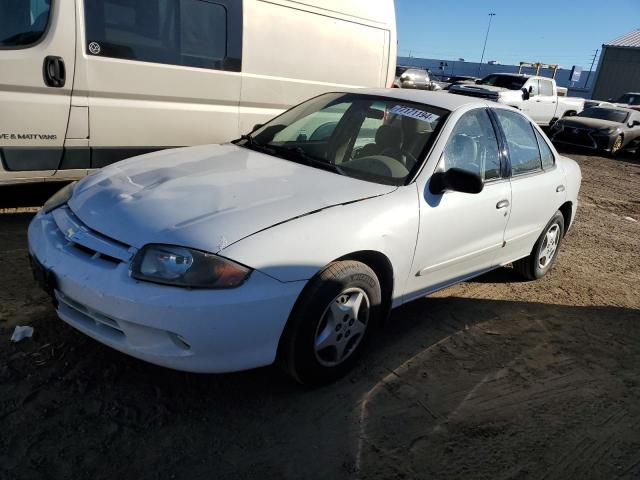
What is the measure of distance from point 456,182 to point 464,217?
336mm

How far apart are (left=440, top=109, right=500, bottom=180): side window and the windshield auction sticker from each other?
17 centimetres

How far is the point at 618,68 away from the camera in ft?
115

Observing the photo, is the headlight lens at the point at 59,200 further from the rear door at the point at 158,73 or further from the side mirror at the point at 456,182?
the side mirror at the point at 456,182

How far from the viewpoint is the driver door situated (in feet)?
10.4

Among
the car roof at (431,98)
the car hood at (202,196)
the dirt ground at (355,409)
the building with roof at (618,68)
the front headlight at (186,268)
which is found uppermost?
the building with roof at (618,68)

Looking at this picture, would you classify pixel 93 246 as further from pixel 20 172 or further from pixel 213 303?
pixel 20 172

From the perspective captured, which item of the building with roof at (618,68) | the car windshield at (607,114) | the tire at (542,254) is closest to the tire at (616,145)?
the car windshield at (607,114)

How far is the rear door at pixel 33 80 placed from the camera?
13.7 ft

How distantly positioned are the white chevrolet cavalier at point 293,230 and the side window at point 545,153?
311mm

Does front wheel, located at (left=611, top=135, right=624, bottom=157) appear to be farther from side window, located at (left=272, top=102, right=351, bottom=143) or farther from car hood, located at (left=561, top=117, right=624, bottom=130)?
side window, located at (left=272, top=102, right=351, bottom=143)

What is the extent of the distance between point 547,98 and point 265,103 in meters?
14.4

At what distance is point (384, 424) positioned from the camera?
8.59ft

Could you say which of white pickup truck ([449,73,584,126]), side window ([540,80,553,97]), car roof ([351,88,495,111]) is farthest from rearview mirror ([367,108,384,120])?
side window ([540,80,553,97])

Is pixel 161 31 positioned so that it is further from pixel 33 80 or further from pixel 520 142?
pixel 520 142
